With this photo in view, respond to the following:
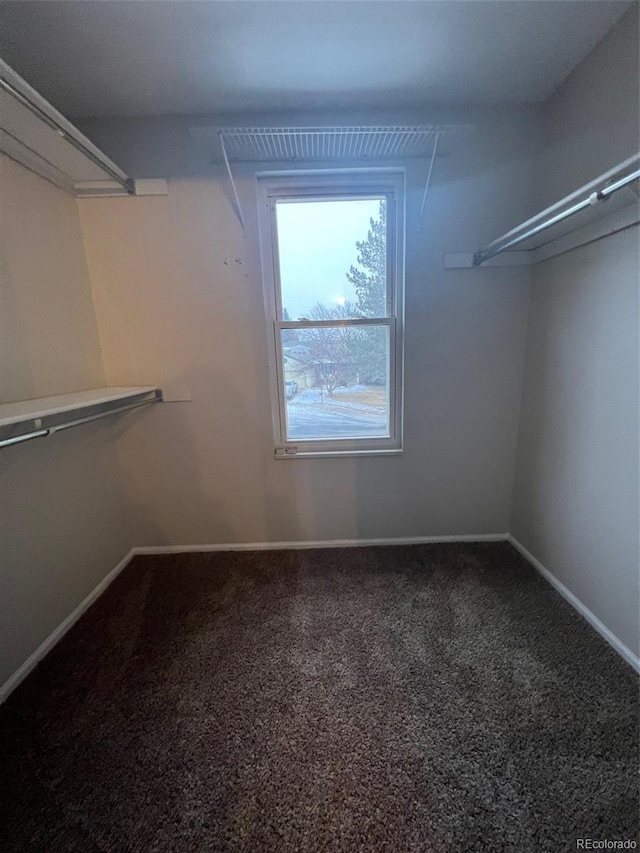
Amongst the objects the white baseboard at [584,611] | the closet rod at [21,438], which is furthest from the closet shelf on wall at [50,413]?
the white baseboard at [584,611]

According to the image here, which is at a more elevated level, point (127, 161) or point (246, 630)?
point (127, 161)

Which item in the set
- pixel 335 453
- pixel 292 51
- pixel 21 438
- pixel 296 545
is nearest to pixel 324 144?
pixel 292 51

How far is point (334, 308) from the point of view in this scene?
6.54 feet

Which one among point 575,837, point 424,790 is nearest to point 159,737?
point 424,790

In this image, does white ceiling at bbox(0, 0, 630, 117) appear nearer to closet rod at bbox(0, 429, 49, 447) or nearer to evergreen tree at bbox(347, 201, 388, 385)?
evergreen tree at bbox(347, 201, 388, 385)

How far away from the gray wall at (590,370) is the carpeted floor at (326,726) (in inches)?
11.9

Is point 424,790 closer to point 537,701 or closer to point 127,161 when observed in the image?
→ point 537,701

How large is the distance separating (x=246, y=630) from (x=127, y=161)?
8.34 ft

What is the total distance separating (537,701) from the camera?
1.23 meters

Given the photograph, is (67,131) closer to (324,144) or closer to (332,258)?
(324,144)

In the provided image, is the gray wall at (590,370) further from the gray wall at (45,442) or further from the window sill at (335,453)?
the gray wall at (45,442)

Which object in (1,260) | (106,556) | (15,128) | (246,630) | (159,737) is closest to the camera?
(159,737)

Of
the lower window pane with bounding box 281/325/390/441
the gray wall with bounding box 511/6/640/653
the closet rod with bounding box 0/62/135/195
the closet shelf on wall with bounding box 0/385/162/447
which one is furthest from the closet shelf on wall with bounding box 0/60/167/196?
the gray wall with bounding box 511/6/640/653

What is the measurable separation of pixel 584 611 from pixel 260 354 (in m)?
2.15
